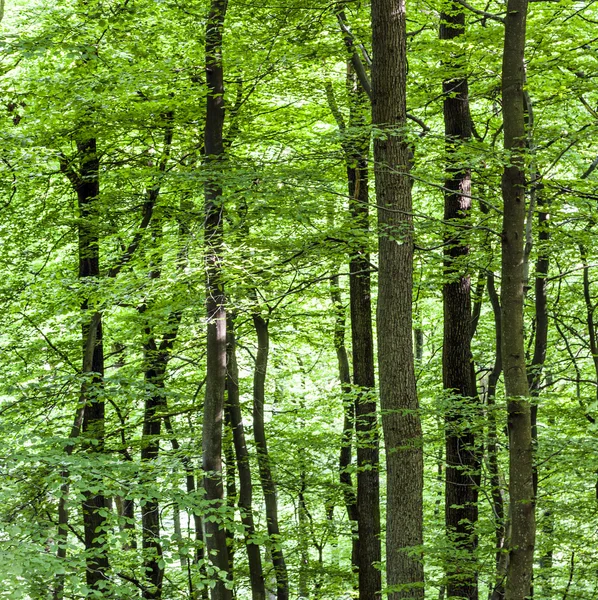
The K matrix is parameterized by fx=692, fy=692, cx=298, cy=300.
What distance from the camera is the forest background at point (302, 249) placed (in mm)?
5613

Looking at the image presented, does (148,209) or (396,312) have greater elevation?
(148,209)

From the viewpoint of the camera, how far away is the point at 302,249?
8.14 m

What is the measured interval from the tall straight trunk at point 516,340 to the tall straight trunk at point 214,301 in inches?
151

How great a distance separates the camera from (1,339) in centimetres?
1445

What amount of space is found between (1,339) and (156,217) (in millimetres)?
6053

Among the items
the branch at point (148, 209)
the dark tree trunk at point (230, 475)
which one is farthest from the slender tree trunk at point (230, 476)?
the branch at point (148, 209)

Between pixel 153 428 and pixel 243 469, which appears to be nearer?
pixel 243 469

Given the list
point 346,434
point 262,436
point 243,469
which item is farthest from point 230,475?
point 346,434

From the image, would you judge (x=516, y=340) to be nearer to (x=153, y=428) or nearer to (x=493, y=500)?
(x=493, y=500)

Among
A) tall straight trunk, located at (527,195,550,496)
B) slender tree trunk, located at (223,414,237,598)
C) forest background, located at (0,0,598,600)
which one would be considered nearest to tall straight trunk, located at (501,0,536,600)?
forest background, located at (0,0,598,600)

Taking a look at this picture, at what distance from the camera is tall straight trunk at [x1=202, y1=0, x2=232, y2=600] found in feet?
26.5

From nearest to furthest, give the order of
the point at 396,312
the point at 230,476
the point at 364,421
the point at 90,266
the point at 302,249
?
the point at 396,312, the point at 302,249, the point at 364,421, the point at 90,266, the point at 230,476

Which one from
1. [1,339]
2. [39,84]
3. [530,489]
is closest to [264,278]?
[39,84]

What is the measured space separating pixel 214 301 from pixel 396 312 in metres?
2.64
